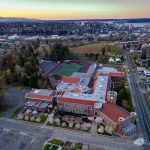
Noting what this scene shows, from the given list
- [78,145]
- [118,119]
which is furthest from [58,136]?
[118,119]

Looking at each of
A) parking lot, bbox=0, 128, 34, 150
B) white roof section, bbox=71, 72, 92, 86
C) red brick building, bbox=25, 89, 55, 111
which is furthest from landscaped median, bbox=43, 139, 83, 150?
white roof section, bbox=71, 72, 92, 86

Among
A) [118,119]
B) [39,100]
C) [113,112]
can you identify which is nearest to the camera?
[118,119]

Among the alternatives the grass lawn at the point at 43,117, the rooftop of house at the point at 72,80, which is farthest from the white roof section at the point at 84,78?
the grass lawn at the point at 43,117

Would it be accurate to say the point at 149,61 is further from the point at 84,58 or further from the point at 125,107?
the point at 125,107

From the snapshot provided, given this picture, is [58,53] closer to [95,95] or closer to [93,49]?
[93,49]

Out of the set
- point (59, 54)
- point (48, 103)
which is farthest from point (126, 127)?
point (59, 54)

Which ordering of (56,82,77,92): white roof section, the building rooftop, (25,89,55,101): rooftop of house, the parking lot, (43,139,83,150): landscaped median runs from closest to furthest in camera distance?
(43,139,83,150): landscaped median < the parking lot < the building rooftop < (25,89,55,101): rooftop of house < (56,82,77,92): white roof section

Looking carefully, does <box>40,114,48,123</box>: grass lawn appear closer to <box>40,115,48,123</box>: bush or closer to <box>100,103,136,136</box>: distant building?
<box>40,115,48,123</box>: bush
